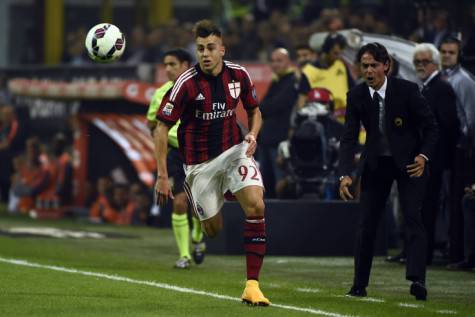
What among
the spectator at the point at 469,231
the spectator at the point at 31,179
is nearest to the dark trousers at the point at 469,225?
the spectator at the point at 469,231

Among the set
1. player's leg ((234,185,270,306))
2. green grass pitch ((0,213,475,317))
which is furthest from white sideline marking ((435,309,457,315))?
player's leg ((234,185,270,306))

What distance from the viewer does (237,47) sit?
25531 millimetres

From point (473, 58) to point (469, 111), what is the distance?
3.77ft

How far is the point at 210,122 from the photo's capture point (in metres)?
12.3

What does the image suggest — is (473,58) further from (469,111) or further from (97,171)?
(97,171)

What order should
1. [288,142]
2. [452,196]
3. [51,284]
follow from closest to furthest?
[51,284], [452,196], [288,142]

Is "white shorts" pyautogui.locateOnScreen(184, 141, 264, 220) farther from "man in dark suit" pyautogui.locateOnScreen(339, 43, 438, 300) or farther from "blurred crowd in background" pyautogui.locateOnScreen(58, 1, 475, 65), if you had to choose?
"blurred crowd in background" pyautogui.locateOnScreen(58, 1, 475, 65)

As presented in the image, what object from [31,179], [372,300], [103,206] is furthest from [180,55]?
[31,179]

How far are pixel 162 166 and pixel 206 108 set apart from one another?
2.25 feet

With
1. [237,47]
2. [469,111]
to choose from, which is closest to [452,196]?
[469,111]

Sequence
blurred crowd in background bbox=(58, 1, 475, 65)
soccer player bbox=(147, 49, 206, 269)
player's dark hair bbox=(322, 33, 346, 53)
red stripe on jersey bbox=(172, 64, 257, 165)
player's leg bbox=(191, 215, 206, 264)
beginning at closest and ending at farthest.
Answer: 1. red stripe on jersey bbox=(172, 64, 257, 165)
2. soccer player bbox=(147, 49, 206, 269)
3. player's leg bbox=(191, 215, 206, 264)
4. player's dark hair bbox=(322, 33, 346, 53)
5. blurred crowd in background bbox=(58, 1, 475, 65)

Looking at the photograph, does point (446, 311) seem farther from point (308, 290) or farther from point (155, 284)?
point (155, 284)

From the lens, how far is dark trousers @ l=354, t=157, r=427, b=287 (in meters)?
12.1

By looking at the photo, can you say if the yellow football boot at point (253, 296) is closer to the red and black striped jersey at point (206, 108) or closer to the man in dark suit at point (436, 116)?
the red and black striped jersey at point (206, 108)
